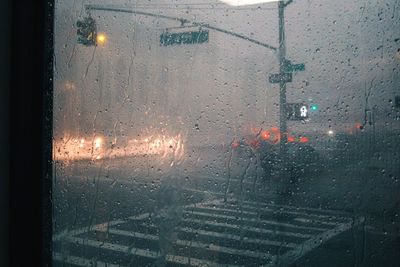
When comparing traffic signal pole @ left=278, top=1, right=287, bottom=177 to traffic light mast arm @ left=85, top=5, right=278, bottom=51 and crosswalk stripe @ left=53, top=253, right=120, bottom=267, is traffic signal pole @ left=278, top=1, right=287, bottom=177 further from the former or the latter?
crosswalk stripe @ left=53, top=253, right=120, bottom=267

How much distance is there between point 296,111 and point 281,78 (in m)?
0.12

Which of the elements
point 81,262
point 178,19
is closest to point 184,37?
point 178,19

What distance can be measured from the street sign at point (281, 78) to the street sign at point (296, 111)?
85 mm

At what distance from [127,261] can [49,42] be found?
92 cm

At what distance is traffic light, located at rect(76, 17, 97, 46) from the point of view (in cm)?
152

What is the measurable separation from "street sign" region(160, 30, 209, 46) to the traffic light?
30 cm

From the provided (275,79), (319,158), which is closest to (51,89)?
(275,79)

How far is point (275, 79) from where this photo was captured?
1.25m

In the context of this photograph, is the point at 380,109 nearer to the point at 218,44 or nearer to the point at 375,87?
the point at 375,87

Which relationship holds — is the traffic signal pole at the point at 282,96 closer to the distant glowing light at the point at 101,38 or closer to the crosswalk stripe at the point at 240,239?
the crosswalk stripe at the point at 240,239

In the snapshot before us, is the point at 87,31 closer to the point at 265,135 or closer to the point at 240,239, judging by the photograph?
the point at 265,135

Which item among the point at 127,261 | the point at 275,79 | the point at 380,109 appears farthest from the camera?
the point at 127,261

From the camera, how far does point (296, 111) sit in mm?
1241

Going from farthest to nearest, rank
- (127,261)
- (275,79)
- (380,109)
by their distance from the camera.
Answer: (127,261)
(275,79)
(380,109)
